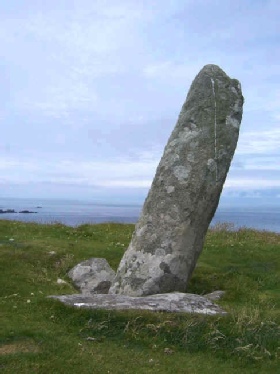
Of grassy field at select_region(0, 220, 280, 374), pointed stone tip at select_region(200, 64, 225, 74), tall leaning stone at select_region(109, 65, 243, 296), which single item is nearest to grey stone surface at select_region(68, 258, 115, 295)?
grassy field at select_region(0, 220, 280, 374)

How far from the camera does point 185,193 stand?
15.1m

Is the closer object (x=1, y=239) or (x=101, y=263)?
(x=101, y=263)

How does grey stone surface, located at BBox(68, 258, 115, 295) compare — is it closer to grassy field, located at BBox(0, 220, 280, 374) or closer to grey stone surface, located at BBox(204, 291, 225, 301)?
grassy field, located at BBox(0, 220, 280, 374)

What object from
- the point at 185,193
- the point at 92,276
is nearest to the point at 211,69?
the point at 185,193

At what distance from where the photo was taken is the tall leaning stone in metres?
14.7

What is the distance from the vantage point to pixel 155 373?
947 centimetres

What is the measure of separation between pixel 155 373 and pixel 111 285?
5903mm

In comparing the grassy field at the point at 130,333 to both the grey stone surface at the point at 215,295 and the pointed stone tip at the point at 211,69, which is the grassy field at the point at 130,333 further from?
the pointed stone tip at the point at 211,69

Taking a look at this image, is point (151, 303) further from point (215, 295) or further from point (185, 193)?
point (185, 193)

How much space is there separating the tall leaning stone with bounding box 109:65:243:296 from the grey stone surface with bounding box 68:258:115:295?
1.09 m

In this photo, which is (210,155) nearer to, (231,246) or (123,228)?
(231,246)

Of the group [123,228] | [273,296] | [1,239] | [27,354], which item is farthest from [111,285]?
[123,228]

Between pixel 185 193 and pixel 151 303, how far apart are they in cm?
404

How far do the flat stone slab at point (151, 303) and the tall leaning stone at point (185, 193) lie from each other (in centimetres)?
188
